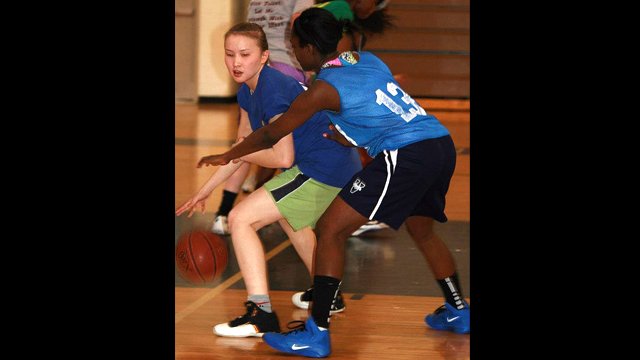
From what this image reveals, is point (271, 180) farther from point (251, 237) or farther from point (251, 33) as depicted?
point (251, 33)

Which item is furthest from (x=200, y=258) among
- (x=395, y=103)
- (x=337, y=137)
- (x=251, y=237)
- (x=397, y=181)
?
(x=395, y=103)

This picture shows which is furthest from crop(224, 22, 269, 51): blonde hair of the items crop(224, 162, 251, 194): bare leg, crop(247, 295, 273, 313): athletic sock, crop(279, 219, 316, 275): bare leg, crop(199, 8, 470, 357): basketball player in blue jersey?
crop(224, 162, 251, 194): bare leg

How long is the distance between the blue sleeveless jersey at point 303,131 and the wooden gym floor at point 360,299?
0.73 metres

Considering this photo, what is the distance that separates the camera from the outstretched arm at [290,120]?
166 inches

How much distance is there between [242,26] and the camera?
4.88 metres

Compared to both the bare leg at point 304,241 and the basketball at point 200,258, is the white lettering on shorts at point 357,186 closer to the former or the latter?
the bare leg at point 304,241

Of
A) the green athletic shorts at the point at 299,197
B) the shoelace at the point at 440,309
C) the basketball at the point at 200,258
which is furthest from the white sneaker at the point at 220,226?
the shoelace at the point at 440,309

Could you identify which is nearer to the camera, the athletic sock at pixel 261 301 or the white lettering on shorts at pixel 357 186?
the white lettering on shorts at pixel 357 186
